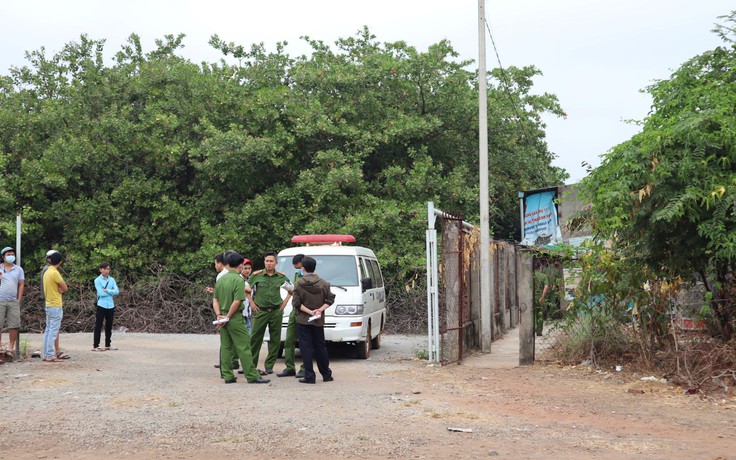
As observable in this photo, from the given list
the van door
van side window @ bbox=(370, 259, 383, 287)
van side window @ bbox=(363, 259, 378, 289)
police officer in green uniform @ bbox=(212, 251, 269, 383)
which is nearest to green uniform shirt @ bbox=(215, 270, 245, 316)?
police officer in green uniform @ bbox=(212, 251, 269, 383)

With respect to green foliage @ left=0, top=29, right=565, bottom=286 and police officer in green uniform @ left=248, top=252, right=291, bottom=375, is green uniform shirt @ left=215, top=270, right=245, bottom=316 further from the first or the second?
green foliage @ left=0, top=29, right=565, bottom=286

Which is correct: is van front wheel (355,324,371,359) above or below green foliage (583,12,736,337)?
below

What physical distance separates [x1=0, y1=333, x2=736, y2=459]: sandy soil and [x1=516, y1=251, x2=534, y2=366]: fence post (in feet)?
1.60

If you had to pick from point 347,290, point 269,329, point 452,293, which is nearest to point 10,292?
point 269,329

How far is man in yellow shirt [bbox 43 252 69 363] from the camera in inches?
519

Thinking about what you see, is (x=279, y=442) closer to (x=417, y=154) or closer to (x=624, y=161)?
(x=624, y=161)

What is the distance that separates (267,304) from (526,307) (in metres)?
4.18

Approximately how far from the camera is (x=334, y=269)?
1441 centimetres

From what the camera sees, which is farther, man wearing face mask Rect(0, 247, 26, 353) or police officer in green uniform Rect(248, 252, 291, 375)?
man wearing face mask Rect(0, 247, 26, 353)

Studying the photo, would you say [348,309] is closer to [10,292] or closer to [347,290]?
[347,290]

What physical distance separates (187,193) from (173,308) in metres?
4.03

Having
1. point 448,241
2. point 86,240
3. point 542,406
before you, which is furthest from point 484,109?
point 86,240

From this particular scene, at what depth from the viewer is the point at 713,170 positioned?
33.5ft

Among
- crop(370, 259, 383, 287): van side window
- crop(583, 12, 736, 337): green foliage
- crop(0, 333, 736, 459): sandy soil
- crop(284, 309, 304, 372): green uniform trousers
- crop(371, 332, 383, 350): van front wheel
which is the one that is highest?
crop(583, 12, 736, 337): green foliage
